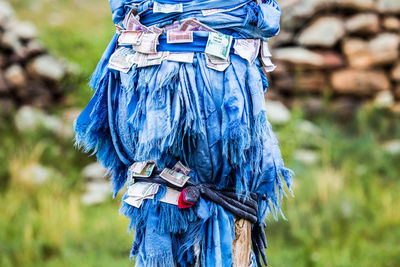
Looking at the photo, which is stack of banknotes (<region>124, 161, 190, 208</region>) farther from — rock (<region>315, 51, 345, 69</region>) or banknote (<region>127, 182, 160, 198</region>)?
rock (<region>315, 51, 345, 69</region>)

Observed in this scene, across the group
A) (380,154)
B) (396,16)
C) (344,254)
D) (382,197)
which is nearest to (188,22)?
(344,254)

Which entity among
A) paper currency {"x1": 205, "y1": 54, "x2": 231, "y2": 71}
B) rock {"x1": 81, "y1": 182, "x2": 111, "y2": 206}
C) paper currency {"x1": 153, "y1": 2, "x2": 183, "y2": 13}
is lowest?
rock {"x1": 81, "y1": 182, "x2": 111, "y2": 206}

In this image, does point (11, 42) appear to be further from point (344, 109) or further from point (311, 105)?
point (344, 109)

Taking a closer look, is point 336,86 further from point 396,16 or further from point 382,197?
point 382,197

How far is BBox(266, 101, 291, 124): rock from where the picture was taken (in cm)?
503

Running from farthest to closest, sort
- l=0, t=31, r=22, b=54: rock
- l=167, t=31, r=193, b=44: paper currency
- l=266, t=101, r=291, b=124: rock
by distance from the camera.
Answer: l=0, t=31, r=22, b=54: rock, l=266, t=101, r=291, b=124: rock, l=167, t=31, r=193, b=44: paper currency

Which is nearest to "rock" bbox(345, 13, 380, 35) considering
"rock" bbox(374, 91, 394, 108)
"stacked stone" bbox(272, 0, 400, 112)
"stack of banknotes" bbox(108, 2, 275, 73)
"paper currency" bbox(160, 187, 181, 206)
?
"stacked stone" bbox(272, 0, 400, 112)

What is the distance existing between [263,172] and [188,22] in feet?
1.71

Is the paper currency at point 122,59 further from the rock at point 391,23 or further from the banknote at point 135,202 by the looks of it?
the rock at point 391,23

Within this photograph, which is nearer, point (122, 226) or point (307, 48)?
point (122, 226)

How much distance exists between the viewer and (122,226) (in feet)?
13.7

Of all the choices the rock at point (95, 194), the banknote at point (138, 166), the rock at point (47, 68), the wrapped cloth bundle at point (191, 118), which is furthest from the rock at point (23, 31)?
the banknote at point (138, 166)

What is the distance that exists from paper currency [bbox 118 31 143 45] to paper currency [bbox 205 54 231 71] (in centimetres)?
22

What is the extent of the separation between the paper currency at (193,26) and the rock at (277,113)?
353 cm
